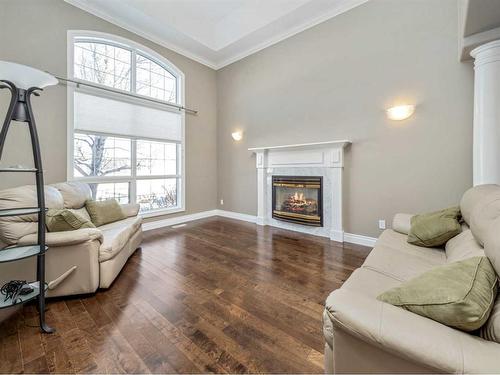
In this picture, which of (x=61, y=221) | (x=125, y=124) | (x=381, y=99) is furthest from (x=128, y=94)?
(x=381, y=99)

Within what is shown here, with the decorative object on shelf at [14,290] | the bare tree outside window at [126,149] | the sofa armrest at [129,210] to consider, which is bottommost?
the decorative object on shelf at [14,290]

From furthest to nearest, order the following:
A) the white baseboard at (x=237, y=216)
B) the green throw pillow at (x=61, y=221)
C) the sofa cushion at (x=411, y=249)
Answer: the white baseboard at (x=237, y=216), the green throw pillow at (x=61, y=221), the sofa cushion at (x=411, y=249)

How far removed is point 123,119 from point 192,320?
11.6 feet

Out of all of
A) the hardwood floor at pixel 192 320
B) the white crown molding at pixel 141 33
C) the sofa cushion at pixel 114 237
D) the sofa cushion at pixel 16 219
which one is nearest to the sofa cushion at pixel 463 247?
the hardwood floor at pixel 192 320

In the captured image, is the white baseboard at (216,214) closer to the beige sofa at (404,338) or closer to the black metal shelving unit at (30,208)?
the beige sofa at (404,338)

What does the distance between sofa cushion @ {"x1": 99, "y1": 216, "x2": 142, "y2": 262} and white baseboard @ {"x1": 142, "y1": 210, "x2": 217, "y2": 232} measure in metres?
1.20

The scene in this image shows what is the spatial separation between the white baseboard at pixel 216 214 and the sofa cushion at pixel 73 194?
1414 millimetres

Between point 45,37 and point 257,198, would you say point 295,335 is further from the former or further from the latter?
point 45,37

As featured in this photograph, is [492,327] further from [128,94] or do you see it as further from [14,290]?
[128,94]

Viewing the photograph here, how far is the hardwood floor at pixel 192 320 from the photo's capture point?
1303 millimetres

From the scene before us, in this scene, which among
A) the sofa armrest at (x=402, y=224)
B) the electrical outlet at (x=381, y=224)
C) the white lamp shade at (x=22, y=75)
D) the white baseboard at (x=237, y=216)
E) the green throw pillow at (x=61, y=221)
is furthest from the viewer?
the white baseboard at (x=237, y=216)

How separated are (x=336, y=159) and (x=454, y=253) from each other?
219cm

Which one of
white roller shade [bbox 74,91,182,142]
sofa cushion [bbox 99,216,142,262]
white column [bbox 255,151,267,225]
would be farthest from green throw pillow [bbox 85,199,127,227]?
white column [bbox 255,151,267,225]

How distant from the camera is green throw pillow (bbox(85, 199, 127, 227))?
9.09 ft
